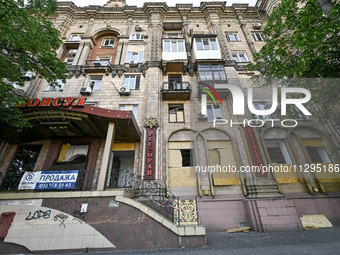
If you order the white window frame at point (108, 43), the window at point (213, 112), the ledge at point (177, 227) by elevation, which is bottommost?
the ledge at point (177, 227)

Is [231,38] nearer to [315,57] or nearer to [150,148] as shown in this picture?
[315,57]

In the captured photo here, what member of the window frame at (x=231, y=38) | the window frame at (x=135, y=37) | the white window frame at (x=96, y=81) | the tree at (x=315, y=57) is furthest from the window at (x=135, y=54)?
the tree at (x=315, y=57)

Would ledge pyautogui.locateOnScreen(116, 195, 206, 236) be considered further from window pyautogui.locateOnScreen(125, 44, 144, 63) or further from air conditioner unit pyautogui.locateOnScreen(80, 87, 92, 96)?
window pyautogui.locateOnScreen(125, 44, 144, 63)

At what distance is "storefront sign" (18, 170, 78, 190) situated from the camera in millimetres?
8617

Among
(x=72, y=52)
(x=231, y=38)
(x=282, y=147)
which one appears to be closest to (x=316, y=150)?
(x=282, y=147)

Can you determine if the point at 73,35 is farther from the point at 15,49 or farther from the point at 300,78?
the point at 300,78

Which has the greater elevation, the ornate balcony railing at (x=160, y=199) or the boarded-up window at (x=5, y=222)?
the ornate balcony railing at (x=160, y=199)

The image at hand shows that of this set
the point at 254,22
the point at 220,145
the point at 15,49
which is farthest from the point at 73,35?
the point at 254,22

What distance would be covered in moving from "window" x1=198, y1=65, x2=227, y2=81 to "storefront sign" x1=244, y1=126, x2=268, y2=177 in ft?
18.8

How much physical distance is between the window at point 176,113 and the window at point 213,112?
7.97 feet

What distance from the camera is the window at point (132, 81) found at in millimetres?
15597

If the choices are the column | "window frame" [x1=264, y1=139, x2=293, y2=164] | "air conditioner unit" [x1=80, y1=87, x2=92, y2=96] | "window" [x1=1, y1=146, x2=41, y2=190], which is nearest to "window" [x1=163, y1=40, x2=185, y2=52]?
"air conditioner unit" [x1=80, y1=87, x2=92, y2=96]

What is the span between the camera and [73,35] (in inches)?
798

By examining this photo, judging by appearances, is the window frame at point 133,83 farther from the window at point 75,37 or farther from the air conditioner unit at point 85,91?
the window at point 75,37
